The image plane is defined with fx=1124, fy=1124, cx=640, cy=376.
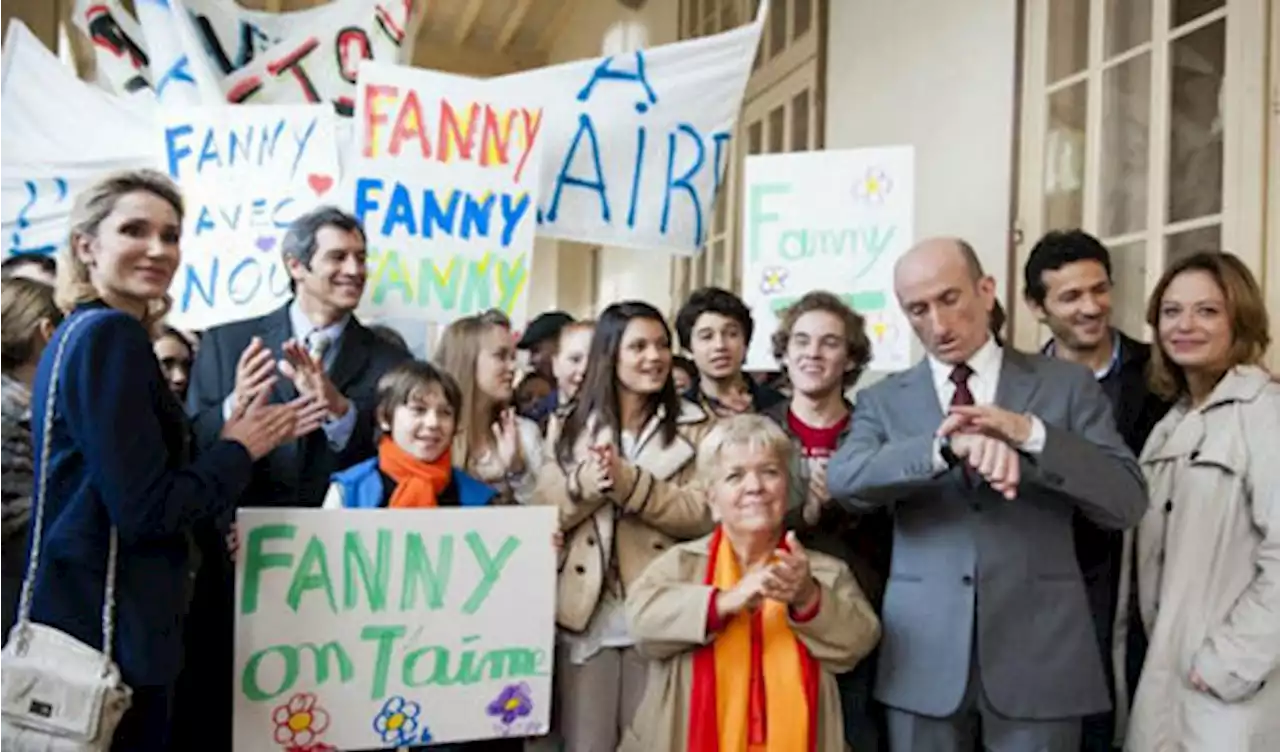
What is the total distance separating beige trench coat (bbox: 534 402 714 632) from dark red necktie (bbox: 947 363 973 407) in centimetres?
52

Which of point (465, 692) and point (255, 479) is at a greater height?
point (255, 479)

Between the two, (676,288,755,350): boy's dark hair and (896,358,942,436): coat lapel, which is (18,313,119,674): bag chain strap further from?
(676,288,755,350): boy's dark hair

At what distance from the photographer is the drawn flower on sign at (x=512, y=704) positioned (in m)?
1.95

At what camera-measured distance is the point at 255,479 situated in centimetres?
205

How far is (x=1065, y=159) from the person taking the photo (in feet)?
10.7

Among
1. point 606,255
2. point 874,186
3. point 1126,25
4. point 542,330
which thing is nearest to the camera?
point 874,186

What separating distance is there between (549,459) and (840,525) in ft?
1.95

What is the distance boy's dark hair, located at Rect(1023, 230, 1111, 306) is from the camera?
2.30 m

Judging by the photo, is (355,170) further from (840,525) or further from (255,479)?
(840,525)

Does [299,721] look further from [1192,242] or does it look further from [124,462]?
[1192,242]

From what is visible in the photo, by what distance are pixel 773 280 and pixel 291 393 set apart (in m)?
1.32

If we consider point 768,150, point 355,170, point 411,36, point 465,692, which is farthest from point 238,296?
point 768,150

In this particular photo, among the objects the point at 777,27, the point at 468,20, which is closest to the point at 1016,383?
the point at 777,27

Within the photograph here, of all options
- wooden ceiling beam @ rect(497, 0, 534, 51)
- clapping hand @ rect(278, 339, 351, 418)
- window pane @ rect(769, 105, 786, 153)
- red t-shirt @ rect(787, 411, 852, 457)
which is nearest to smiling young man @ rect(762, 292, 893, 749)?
red t-shirt @ rect(787, 411, 852, 457)
